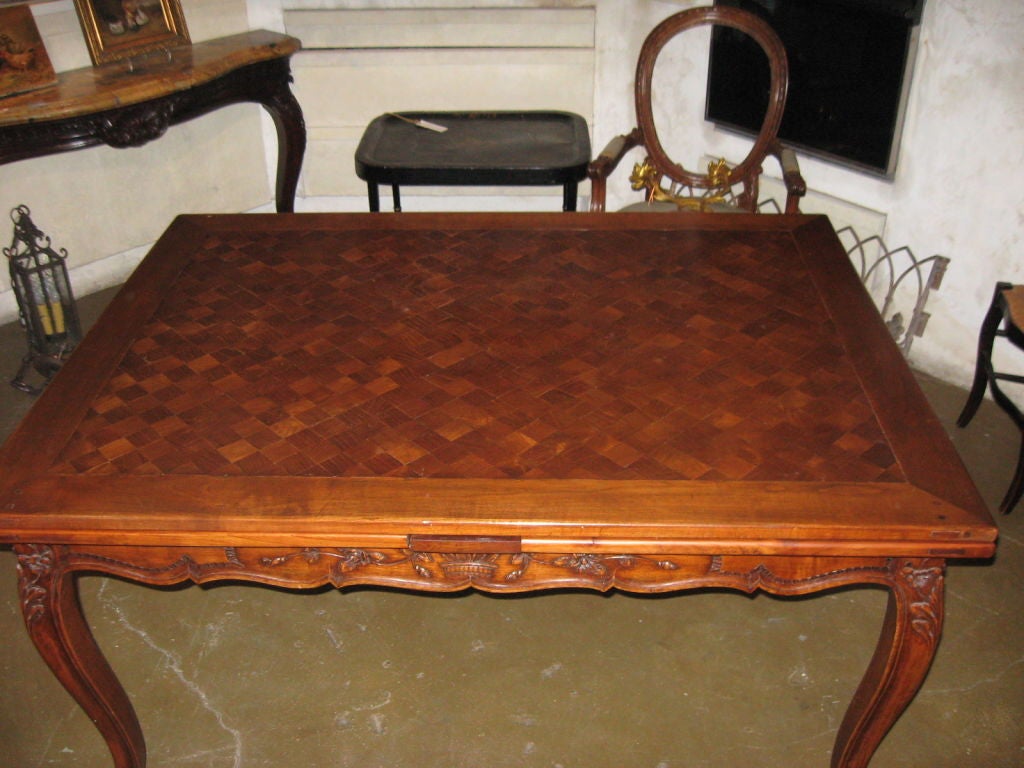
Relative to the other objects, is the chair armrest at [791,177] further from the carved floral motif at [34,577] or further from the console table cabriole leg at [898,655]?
the carved floral motif at [34,577]

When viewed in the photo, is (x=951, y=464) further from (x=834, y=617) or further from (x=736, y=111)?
(x=736, y=111)

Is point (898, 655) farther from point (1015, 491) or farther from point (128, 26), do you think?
point (128, 26)

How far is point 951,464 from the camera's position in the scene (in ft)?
5.08

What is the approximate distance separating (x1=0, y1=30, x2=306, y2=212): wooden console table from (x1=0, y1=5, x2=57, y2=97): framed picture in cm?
4

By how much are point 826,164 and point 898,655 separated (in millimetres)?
2031

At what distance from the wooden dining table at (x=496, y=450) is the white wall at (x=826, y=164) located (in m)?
0.89

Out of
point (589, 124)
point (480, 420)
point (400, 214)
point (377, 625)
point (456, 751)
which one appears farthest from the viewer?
point (589, 124)

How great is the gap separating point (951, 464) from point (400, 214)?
1.47m

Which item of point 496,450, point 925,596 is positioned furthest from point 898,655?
point 496,450

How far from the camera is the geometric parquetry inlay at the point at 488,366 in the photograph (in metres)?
1.59

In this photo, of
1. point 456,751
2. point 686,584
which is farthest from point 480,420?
point 456,751

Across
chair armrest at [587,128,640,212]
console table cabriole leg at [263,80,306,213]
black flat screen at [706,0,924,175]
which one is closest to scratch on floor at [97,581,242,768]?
chair armrest at [587,128,640,212]

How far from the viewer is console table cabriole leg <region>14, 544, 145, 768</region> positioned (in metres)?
1.57

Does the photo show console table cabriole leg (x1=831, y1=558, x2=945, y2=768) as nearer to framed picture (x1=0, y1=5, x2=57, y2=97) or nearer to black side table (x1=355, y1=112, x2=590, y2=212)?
black side table (x1=355, y1=112, x2=590, y2=212)
